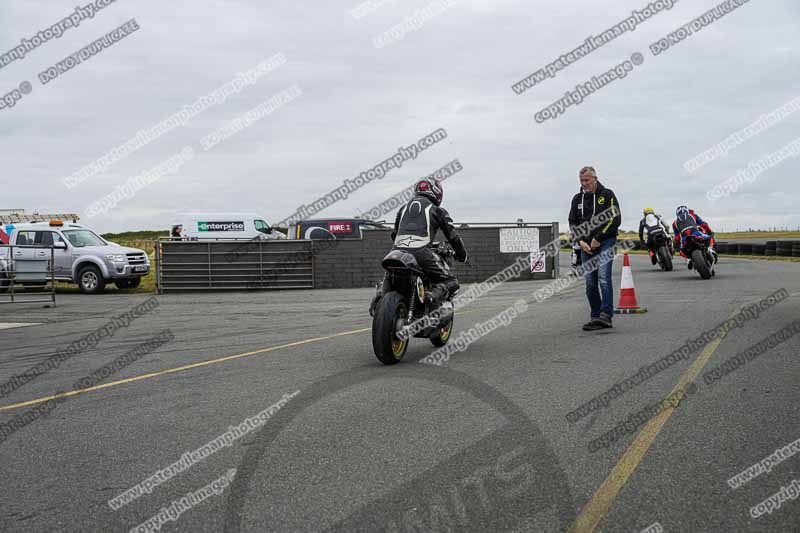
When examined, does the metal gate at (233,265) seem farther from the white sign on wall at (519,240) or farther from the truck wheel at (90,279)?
the white sign on wall at (519,240)

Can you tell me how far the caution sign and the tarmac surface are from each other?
1602 cm

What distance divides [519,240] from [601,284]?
56.5 feet

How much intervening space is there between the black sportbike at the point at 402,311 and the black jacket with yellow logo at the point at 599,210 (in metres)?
2.67

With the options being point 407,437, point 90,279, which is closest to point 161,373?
point 407,437

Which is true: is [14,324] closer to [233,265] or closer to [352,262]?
[233,265]

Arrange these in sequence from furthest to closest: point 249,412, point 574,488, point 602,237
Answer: point 602,237 → point 249,412 → point 574,488

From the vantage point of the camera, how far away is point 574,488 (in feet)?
13.4

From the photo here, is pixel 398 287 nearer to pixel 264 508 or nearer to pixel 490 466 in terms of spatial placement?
pixel 490 466

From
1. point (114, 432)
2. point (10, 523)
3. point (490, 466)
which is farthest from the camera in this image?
point (114, 432)

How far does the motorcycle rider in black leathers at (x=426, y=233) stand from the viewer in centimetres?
856

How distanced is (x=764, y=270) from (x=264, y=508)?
22.2 meters

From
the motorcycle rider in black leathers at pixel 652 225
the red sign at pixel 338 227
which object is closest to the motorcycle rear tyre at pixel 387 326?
the motorcycle rider in black leathers at pixel 652 225

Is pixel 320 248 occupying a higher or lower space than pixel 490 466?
higher

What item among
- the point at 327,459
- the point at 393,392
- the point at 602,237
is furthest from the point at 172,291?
the point at 327,459
